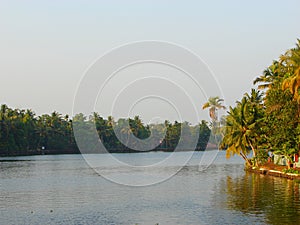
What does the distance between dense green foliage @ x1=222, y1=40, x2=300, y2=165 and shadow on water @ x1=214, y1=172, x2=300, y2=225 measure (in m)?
4.81

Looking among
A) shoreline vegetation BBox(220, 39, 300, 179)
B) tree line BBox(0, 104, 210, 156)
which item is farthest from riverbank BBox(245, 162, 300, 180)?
tree line BBox(0, 104, 210, 156)

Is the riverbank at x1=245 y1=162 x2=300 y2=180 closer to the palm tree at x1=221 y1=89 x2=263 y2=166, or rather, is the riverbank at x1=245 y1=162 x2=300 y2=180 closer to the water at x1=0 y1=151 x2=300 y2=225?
the water at x1=0 y1=151 x2=300 y2=225

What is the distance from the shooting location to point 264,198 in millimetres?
39906

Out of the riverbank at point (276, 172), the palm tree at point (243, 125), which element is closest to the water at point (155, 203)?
the riverbank at point (276, 172)

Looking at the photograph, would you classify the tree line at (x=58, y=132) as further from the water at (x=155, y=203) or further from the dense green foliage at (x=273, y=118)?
the water at (x=155, y=203)

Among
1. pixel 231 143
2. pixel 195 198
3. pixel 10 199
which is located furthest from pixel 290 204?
pixel 231 143

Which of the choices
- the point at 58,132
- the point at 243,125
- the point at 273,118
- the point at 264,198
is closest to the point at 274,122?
the point at 273,118

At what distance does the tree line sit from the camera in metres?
148

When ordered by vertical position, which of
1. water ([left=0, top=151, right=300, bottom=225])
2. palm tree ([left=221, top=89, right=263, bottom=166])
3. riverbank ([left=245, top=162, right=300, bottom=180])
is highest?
palm tree ([left=221, top=89, right=263, bottom=166])

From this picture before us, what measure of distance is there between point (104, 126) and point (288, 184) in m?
135

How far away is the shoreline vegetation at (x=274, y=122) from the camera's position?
5394 centimetres

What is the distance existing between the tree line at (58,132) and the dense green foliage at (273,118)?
7979cm

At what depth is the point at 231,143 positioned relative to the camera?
2776 inches

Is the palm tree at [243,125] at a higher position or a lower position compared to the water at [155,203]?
higher
